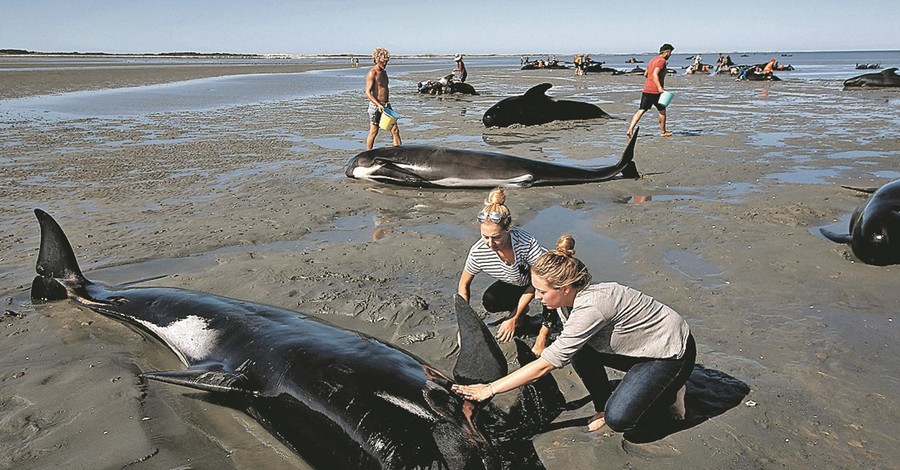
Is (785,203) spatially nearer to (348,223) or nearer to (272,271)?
(348,223)

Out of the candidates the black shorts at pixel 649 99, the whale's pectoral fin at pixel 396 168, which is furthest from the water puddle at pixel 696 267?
the black shorts at pixel 649 99

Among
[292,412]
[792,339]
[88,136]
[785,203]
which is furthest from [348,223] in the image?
[88,136]

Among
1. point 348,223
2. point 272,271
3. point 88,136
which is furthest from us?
point 88,136

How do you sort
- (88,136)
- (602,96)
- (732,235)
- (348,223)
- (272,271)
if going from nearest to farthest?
(272,271), (732,235), (348,223), (88,136), (602,96)

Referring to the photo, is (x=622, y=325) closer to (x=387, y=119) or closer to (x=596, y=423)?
(x=596, y=423)

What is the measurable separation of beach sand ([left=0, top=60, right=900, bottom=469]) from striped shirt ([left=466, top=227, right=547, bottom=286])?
58 cm

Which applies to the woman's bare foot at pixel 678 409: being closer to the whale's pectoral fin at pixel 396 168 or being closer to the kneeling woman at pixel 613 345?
the kneeling woman at pixel 613 345

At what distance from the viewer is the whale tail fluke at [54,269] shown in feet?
17.6

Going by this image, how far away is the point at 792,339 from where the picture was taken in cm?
438

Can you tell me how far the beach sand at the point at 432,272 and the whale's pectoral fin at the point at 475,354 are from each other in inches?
18.4

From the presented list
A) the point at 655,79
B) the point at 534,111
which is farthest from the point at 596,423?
the point at 534,111

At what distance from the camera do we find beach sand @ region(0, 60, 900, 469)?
342 centimetres

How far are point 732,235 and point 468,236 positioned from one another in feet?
9.47

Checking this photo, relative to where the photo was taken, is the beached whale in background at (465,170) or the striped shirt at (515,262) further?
the beached whale in background at (465,170)
